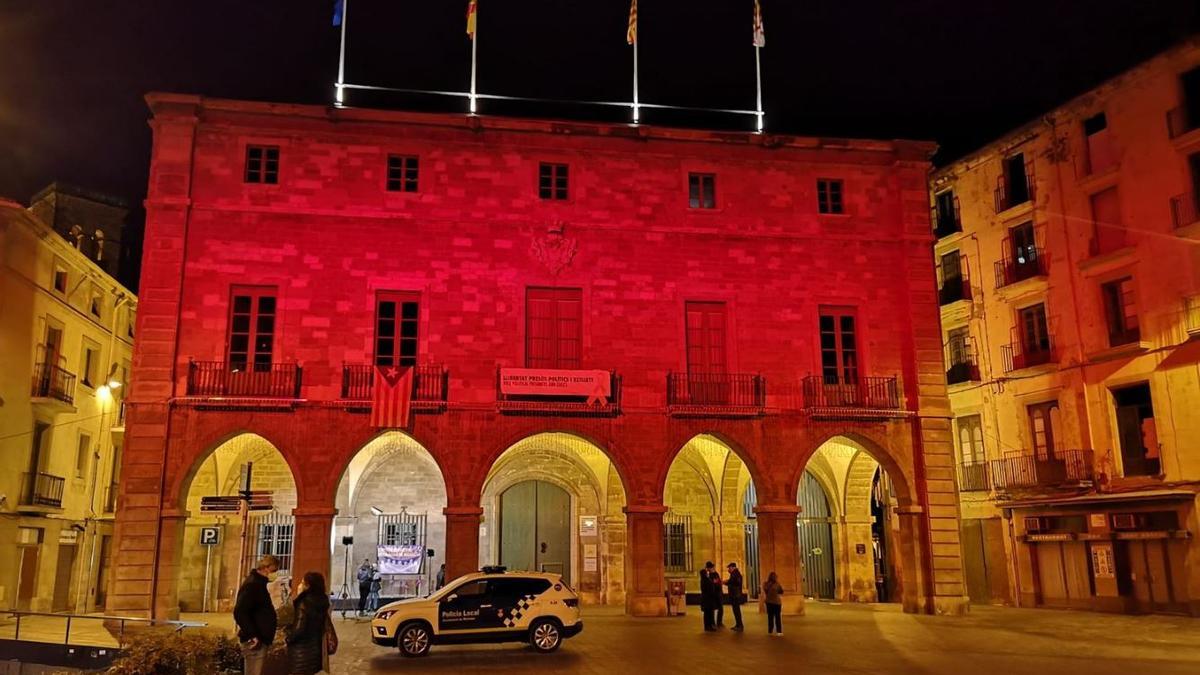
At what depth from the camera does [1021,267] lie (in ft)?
88.2

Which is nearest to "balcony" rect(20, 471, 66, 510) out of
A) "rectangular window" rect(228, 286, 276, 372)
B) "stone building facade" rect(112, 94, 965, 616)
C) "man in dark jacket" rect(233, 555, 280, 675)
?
"stone building facade" rect(112, 94, 965, 616)

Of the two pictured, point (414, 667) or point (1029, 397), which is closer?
point (414, 667)

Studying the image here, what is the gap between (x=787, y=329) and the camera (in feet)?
78.8

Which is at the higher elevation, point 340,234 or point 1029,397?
point 340,234

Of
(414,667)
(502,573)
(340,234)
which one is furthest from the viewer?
(340,234)

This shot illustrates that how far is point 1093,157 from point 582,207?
45.7 feet

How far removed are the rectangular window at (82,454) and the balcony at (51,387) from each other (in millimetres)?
2343

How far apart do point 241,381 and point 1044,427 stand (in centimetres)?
2105

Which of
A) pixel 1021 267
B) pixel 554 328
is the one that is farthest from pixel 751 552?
pixel 1021 267

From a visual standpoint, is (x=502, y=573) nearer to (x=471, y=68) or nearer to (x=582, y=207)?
(x=582, y=207)

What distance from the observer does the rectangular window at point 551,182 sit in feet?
78.4

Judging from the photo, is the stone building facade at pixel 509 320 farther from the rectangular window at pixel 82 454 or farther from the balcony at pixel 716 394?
the rectangular window at pixel 82 454

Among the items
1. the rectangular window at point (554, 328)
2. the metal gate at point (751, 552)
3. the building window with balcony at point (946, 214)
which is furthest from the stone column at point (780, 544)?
the building window with balcony at point (946, 214)

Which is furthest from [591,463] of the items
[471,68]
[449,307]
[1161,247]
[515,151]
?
[1161,247]
